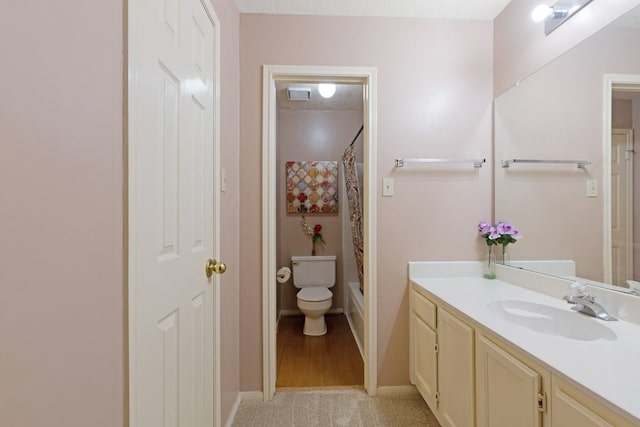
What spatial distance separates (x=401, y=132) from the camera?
1.92 m

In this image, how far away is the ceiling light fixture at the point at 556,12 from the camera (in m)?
1.36

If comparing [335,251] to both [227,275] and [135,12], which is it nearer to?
[227,275]

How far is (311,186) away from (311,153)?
417 mm

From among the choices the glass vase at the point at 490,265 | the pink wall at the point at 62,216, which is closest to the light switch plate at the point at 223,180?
the pink wall at the point at 62,216

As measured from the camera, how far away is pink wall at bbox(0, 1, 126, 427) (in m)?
0.42

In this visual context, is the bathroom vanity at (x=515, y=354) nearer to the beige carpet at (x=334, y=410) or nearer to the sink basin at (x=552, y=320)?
the sink basin at (x=552, y=320)

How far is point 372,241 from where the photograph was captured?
6.19 feet

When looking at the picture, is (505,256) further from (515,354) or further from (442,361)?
(515,354)

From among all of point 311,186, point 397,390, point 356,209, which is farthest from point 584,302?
point 311,186

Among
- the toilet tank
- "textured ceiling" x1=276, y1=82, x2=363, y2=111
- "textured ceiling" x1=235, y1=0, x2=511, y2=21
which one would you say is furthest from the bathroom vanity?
"textured ceiling" x1=276, y1=82, x2=363, y2=111

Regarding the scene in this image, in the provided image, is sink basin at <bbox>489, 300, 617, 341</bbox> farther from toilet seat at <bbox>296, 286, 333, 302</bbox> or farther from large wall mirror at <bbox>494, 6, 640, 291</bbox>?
toilet seat at <bbox>296, 286, 333, 302</bbox>

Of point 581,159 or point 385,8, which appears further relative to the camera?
point 385,8

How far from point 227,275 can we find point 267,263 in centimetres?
31

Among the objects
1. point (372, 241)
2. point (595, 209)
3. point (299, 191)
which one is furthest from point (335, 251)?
point (595, 209)
